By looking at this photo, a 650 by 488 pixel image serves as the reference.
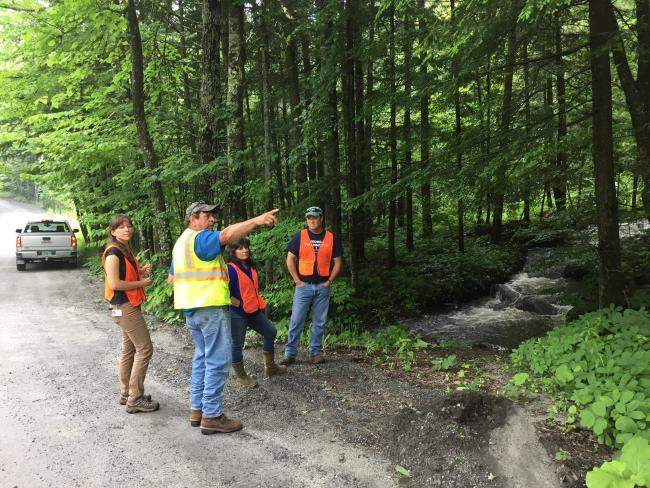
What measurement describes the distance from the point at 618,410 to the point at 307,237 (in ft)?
13.5

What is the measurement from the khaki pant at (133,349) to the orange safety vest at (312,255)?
2.26 metres

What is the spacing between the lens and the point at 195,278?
430 cm

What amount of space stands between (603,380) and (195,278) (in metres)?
3.95

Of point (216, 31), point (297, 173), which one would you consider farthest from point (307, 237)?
point (297, 173)

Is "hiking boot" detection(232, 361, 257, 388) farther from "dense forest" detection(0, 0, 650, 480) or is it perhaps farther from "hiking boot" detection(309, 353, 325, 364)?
"dense forest" detection(0, 0, 650, 480)

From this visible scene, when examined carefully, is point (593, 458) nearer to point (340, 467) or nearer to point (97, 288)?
point (340, 467)

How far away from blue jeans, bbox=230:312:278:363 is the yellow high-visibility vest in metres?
1.23

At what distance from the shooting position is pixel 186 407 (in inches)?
199

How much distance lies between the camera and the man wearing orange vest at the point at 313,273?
630 centimetres

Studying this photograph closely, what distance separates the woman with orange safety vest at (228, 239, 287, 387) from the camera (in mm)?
5441

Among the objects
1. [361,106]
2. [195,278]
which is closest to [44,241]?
[361,106]

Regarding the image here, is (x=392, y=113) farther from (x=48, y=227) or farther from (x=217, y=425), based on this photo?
(x=48, y=227)

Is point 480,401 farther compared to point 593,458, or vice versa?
point 480,401

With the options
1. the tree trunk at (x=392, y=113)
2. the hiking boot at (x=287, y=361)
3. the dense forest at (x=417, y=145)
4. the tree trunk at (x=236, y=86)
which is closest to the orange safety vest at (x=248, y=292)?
the hiking boot at (x=287, y=361)
